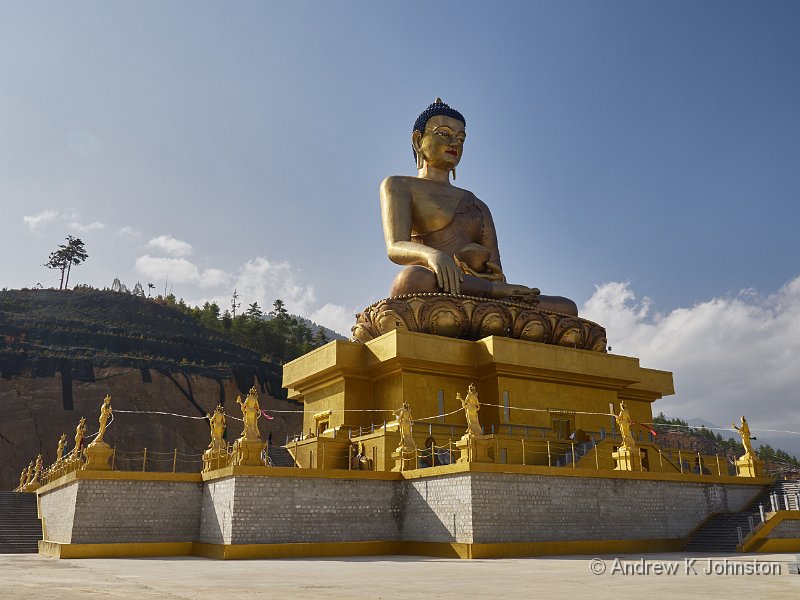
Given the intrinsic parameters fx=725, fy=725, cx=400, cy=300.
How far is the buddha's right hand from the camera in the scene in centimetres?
2130

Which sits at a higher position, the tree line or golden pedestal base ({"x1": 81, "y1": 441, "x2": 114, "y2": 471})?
the tree line

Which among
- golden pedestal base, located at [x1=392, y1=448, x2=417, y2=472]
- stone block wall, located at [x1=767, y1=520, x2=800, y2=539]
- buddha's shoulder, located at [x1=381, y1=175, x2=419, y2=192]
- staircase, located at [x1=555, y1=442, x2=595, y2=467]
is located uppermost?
buddha's shoulder, located at [x1=381, y1=175, x2=419, y2=192]

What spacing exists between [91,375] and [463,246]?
2964 centimetres

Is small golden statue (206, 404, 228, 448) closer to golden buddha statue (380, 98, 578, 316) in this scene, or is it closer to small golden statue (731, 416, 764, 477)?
golden buddha statue (380, 98, 578, 316)

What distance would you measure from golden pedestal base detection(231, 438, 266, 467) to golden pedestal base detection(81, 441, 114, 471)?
8.90 ft

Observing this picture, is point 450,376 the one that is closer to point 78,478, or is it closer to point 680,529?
point 680,529

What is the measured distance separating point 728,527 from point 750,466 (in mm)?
3510

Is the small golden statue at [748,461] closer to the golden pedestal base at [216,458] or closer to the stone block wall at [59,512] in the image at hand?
the golden pedestal base at [216,458]

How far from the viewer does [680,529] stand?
1577cm

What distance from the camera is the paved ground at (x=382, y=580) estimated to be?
23.1 ft

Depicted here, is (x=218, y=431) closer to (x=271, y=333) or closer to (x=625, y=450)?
(x=625, y=450)

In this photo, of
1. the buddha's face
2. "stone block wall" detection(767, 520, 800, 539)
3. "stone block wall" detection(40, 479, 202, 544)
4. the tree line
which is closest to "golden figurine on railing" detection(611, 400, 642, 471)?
"stone block wall" detection(767, 520, 800, 539)

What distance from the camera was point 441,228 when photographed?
955 inches

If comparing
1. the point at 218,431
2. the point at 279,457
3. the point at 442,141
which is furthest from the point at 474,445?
the point at 442,141
